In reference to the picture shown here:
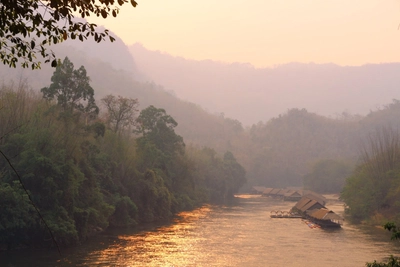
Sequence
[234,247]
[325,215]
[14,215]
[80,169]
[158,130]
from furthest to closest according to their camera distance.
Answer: [158,130] < [325,215] < [80,169] < [234,247] < [14,215]

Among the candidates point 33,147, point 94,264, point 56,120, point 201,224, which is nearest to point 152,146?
point 201,224

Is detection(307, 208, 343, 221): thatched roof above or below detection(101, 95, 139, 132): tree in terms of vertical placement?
below

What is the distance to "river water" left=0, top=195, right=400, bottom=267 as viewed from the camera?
3256 cm

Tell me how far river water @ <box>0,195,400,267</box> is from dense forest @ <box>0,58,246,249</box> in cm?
260

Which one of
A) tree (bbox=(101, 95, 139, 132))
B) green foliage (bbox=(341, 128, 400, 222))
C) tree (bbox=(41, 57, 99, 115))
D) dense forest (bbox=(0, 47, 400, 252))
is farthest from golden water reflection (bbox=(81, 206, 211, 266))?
green foliage (bbox=(341, 128, 400, 222))

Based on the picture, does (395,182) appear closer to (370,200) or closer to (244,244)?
(370,200)

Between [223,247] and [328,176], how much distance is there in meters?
106

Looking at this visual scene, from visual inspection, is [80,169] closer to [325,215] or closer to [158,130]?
[325,215]

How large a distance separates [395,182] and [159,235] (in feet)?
104

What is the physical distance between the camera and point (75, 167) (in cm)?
4084

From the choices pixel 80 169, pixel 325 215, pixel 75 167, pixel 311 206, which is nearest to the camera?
pixel 75 167

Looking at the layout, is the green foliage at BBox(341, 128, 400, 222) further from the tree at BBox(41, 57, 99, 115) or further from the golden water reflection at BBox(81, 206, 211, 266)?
the tree at BBox(41, 57, 99, 115)

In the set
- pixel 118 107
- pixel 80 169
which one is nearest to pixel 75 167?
pixel 80 169

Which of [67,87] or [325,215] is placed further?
[325,215]
